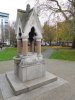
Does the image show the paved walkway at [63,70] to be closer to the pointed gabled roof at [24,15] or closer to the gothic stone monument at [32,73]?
the gothic stone monument at [32,73]

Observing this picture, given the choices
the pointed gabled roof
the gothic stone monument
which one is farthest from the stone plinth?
the pointed gabled roof

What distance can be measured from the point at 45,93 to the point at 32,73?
41.2 inches

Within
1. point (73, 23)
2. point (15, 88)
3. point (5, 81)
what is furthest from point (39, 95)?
point (73, 23)

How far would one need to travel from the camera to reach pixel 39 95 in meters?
5.30

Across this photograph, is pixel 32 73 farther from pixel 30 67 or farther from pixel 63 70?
pixel 63 70

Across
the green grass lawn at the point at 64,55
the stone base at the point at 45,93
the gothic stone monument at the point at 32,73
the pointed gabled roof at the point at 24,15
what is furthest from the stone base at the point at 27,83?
the green grass lawn at the point at 64,55

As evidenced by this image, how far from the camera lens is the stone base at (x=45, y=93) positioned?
520 cm

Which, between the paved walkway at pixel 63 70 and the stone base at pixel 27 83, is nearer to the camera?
the stone base at pixel 27 83

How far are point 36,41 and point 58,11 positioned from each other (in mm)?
20149

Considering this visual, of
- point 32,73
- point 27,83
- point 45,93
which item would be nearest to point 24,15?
point 32,73

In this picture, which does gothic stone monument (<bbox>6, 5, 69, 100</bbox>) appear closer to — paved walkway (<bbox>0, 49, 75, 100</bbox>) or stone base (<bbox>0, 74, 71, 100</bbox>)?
stone base (<bbox>0, 74, 71, 100</bbox>)

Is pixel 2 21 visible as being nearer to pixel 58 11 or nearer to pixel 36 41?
pixel 58 11

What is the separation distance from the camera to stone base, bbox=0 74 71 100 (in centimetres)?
520

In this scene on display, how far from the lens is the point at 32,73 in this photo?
20.2 feet
